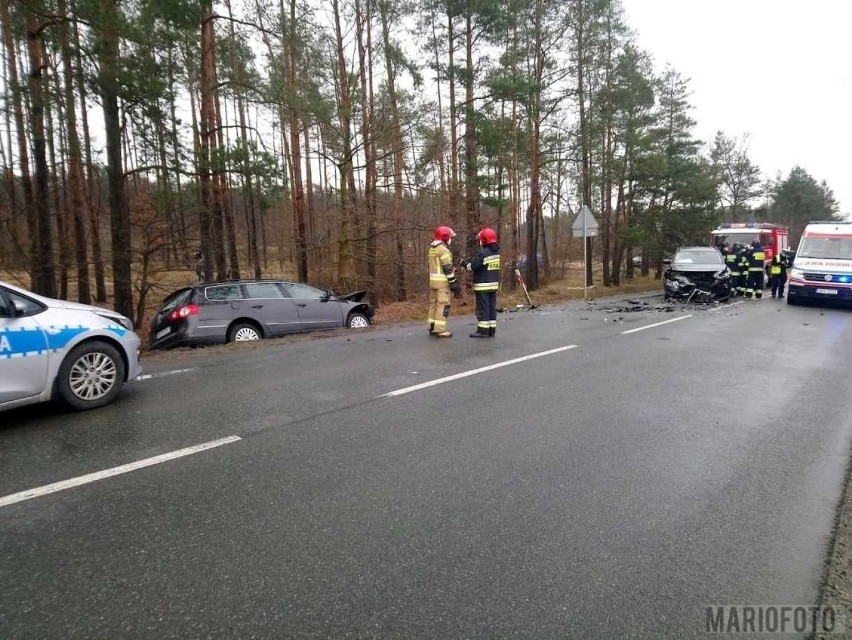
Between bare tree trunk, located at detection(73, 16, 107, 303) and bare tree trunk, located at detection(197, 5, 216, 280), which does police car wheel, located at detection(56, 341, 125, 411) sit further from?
bare tree trunk, located at detection(197, 5, 216, 280)

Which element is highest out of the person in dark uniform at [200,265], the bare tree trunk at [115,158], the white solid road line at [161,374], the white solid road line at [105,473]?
the bare tree trunk at [115,158]

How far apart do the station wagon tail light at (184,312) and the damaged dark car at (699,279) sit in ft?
48.6

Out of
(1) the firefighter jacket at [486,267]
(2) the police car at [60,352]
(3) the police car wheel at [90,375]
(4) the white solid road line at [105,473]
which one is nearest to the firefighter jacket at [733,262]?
(1) the firefighter jacket at [486,267]

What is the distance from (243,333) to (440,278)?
401 centimetres

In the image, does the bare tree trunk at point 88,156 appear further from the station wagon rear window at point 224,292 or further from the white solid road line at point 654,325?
the white solid road line at point 654,325

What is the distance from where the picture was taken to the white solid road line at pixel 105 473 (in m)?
3.23

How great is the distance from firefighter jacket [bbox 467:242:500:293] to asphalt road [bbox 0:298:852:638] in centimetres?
317

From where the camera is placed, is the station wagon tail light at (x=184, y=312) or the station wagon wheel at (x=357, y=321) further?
the station wagon wheel at (x=357, y=321)

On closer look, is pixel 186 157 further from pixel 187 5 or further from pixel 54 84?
pixel 187 5

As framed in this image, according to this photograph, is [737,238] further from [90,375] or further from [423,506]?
[90,375]

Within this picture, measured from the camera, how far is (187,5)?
9328 mm

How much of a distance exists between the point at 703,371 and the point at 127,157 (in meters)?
13.9

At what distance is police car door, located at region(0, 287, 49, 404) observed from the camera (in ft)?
14.3

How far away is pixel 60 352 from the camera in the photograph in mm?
4789
